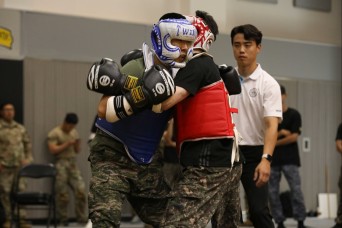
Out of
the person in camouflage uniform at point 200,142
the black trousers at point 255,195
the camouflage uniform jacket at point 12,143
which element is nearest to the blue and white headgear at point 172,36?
the person in camouflage uniform at point 200,142

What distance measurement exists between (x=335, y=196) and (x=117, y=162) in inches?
470

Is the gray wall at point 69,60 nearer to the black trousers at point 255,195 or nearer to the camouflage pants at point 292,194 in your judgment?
the camouflage pants at point 292,194

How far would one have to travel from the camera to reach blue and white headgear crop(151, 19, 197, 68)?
4.78m

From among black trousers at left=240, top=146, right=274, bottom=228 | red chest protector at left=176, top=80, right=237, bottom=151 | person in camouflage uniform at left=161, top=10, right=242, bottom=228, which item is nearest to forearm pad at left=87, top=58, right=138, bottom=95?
person in camouflage uniform at left=161, top=10, right=242, bottom=228

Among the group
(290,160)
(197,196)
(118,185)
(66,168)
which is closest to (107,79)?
(118,185)

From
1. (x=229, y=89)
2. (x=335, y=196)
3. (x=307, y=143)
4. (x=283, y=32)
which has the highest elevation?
(x=283, y=32)

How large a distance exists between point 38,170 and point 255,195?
6211 millimetres

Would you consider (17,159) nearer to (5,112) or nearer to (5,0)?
(5,112)

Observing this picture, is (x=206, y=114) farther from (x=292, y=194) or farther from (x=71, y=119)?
(x=71, y=119)

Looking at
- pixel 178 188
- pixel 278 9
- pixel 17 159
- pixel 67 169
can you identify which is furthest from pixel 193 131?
pixel 278 9

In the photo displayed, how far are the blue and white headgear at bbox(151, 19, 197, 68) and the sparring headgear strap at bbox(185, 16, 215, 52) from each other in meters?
0.11

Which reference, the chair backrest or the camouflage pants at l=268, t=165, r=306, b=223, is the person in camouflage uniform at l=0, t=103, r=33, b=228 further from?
the camouflage pants at l=268, t=165, r=306, b=223

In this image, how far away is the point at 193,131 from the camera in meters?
4.79

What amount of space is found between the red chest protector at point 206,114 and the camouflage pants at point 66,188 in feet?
26.7
